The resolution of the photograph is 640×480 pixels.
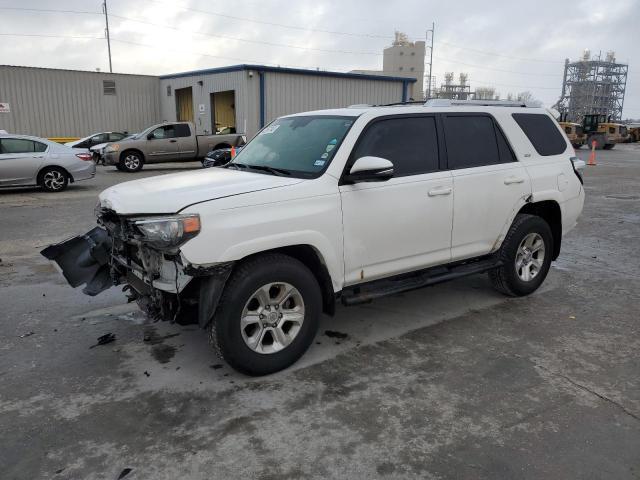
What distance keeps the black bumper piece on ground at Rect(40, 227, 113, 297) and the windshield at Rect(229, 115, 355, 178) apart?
132 cm

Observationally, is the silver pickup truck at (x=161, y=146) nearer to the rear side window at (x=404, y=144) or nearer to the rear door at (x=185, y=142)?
the rear door at (x=185, y=142)

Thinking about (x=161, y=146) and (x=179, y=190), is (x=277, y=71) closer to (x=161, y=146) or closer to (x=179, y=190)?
(x=161, y=146)

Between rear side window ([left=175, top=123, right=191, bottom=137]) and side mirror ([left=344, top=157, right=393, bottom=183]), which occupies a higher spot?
rear side window ([left=175, top=123, right=191, bottom=137])

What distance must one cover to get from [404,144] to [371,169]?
0.80m

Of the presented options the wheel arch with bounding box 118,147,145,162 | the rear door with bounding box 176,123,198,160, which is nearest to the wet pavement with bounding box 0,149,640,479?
the wheel arch with bounding box 118,147,145,162

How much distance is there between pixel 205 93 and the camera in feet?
88.7

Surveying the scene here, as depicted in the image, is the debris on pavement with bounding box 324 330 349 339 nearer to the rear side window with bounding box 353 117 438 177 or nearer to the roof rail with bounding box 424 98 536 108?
the rear side window with bounding box 353 117 438 177

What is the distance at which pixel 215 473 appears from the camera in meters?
2.79

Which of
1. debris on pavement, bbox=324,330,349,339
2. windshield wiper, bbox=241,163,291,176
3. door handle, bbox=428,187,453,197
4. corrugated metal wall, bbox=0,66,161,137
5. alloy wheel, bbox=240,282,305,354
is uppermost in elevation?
corrugated metal wall, bbox=0,66,161,137

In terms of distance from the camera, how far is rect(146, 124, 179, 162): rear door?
65.2 ft

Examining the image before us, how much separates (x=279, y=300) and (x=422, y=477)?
5.05 feet

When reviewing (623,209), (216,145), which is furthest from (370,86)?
(623,209)

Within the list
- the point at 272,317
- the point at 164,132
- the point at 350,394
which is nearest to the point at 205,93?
the point at 164,132

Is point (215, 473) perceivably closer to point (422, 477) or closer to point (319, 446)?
point (319, 446)
